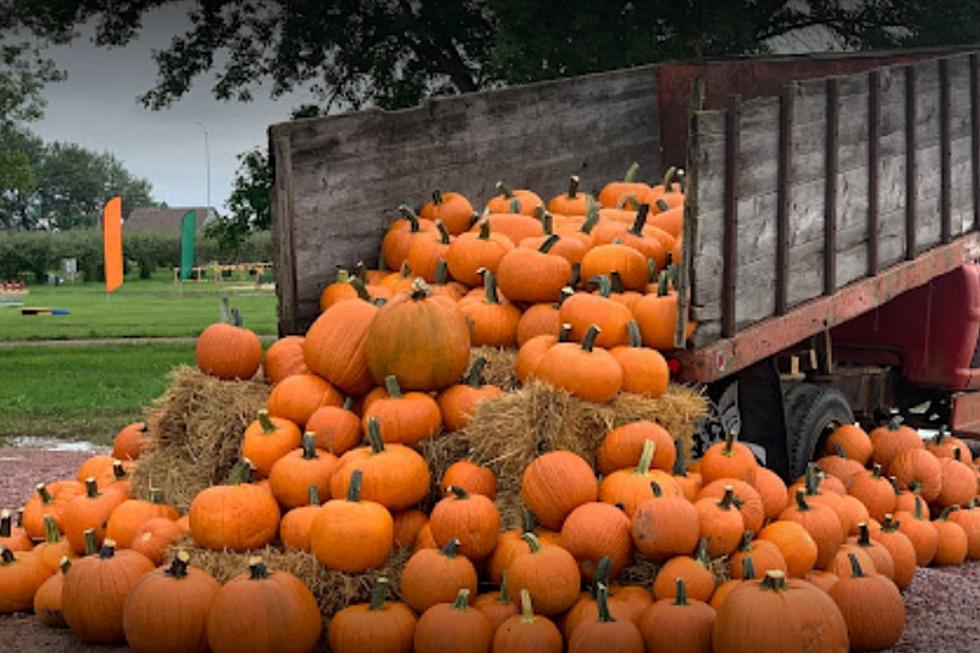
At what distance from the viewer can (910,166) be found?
8.85m

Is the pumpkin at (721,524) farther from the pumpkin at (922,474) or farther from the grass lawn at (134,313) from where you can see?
the grass lawn at (134,313)

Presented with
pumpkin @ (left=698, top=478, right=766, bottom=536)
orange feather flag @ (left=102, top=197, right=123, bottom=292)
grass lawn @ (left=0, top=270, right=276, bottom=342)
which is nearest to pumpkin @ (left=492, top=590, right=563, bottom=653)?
pumpkin @ (left=698, top=478, right=766, bottom=536)

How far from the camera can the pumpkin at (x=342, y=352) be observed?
6957mm

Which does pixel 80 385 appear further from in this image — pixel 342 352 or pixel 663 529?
pixel 663 529

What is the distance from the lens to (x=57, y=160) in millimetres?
127938

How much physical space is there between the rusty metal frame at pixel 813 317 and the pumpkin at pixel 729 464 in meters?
0.33

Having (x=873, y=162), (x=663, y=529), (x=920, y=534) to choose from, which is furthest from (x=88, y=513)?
(x=873, y=162)

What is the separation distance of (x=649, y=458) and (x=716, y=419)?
1412 mm

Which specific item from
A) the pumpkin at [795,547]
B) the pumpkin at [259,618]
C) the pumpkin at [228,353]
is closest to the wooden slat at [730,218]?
the pumpkin at [795,547]

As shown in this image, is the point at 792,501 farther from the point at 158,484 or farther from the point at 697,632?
the point at 158,484

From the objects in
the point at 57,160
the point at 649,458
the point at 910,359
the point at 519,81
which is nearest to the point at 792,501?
the point at 649,458

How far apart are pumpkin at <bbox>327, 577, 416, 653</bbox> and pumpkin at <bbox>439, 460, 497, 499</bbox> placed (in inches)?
23.4

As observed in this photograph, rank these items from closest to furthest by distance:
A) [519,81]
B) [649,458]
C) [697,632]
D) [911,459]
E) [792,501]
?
[697,632] < [649,458] < [792,501] < [911,459] < [519,81]

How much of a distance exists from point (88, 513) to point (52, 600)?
0.49 m
